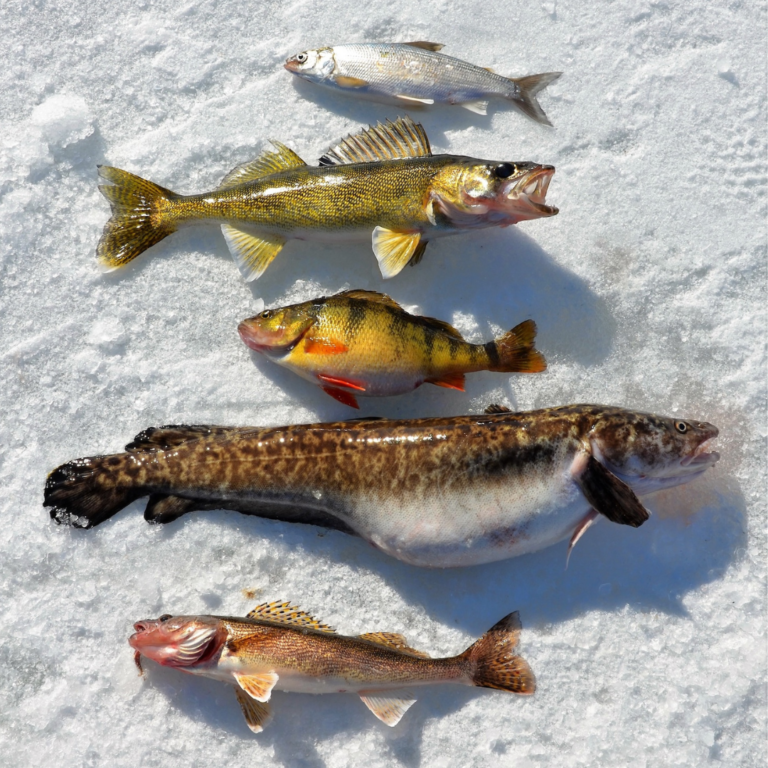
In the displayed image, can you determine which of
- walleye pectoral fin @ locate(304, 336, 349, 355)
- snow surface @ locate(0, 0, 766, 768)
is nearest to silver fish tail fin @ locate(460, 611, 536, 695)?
snow surface @ locate(0, 0, 766, 768)

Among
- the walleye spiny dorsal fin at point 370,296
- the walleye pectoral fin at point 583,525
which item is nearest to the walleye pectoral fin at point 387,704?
the walleye pectoral fin at point 583,525

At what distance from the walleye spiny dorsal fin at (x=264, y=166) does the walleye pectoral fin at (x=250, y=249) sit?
11.2 inches

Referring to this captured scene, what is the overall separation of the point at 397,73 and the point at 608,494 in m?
2.52

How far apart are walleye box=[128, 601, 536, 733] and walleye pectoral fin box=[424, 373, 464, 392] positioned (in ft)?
4.02

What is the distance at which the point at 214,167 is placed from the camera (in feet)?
13.1

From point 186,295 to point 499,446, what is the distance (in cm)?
188

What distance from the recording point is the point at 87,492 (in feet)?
11.8

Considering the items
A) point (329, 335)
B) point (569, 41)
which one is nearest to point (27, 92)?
point (329, 335)

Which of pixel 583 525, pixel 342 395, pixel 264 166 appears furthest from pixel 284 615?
pixel 264 166

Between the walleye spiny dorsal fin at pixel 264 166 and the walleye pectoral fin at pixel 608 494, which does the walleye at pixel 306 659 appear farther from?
the walleye spiny dorsal fin at pixel 264 166

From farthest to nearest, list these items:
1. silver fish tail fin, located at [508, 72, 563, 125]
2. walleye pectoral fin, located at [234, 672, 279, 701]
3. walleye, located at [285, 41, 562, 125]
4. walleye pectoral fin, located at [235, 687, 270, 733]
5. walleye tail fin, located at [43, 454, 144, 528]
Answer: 1. silver fish tail fin, located at [508, 72, 563, 125]
2. walleye, located at [285, 41, 562, 125]
3. walleye tail fin, located at [43, 454, 144, 528]
4. walleye pectoral fin, located at [235, 687, 270, 733]
5. walleye pectoral fin, located at [234, 672, 279, 701]

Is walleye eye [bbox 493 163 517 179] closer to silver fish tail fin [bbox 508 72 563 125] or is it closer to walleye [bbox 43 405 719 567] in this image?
silver fish tail fin [bbox 508 72 563 125]

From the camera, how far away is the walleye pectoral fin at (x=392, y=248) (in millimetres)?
3631

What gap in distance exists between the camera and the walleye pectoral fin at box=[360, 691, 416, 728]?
3422 millimetres
